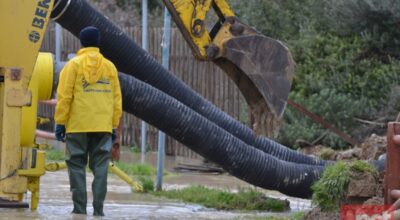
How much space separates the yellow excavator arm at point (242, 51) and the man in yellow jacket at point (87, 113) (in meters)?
0.80

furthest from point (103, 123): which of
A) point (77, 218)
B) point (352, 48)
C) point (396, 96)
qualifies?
point (352, 48)

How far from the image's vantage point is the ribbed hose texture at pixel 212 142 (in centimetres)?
1097

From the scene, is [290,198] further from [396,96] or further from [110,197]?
[396,96]

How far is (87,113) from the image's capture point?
32.2 feet

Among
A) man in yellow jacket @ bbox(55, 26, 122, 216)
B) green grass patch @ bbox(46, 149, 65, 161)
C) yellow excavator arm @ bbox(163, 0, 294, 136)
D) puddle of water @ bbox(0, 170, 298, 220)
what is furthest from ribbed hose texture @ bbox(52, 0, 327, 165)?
green grass patch @ bbox(46, 149, 65, 161)

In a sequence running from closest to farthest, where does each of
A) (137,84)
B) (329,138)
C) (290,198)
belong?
(137,84) → (290,198) → (329,138)

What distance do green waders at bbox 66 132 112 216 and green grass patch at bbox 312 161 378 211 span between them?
2.08m

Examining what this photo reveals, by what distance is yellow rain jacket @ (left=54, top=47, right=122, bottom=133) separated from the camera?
981 cm

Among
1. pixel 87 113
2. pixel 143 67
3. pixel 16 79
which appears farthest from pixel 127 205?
pixel 16 79

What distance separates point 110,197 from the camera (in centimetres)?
1207

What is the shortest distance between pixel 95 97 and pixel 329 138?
8084 mm

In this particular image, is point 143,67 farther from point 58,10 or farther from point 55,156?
point 55,156

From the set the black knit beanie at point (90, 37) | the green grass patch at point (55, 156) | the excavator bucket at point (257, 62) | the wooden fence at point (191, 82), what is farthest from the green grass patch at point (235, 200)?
the wooden fence at point (191, 82)

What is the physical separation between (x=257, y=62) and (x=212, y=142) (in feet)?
4.91
